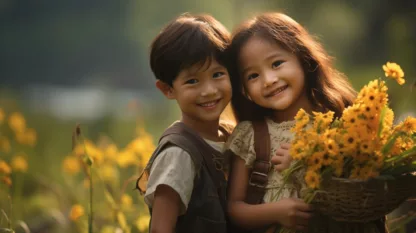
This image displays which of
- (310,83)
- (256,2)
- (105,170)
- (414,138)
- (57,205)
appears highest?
(256,2)

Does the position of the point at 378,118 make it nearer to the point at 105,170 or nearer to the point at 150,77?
the point at 105,170

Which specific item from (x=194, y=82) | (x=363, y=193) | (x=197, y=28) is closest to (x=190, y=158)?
(x=194, y=82)

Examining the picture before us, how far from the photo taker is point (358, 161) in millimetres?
2459

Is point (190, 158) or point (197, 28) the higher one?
point (197, 28)

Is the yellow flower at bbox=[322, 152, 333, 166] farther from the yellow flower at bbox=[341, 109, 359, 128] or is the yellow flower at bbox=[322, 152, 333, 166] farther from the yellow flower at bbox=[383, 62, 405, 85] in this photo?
the yellow flower at bbox=[383, 62, 405, 85]

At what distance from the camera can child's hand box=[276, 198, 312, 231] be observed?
265 cm

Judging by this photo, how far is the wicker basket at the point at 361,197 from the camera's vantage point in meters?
2.43

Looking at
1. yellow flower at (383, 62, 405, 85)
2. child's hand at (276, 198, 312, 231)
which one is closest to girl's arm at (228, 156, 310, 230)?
child's hand at (276, 198, 312, 231)

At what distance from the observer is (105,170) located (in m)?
4.58

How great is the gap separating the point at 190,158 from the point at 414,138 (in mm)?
888

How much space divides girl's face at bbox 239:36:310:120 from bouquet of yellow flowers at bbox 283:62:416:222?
1.41ft

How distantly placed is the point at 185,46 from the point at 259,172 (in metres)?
0.61

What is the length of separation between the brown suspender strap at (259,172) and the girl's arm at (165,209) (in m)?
0.32

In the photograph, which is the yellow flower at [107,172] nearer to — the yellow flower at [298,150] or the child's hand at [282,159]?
the child's hand at [282,159]
